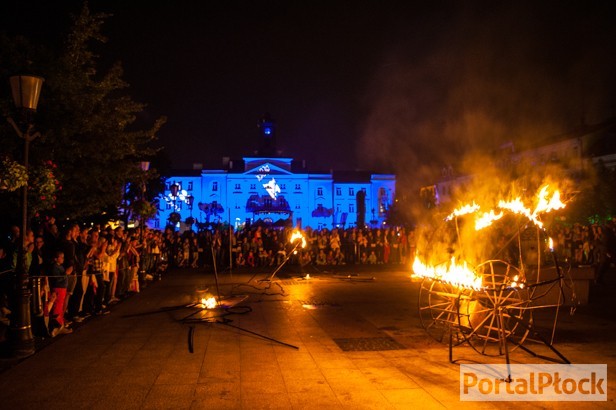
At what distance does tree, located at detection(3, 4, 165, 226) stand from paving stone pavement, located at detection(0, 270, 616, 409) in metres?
3.26

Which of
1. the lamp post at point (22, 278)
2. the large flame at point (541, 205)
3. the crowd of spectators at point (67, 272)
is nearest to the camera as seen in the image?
the large flame at point (541, 205)

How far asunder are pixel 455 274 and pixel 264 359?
3281 mm

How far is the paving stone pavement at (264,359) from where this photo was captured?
5.14 m

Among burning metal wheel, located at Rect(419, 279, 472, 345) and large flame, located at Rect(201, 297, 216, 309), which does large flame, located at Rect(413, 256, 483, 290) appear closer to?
burning metal wheel, located at Rect(419, 279, 472, 345)

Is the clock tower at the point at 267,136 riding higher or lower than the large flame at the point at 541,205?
higher

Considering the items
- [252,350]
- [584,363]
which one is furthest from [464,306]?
[252,350]

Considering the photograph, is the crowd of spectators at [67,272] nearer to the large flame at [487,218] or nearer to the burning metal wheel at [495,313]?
the burning metal wheel at [495,313]

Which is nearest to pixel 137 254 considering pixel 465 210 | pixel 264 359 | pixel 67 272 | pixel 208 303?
pixel 208 303

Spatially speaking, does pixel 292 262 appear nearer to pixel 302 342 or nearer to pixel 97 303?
pixel 97 303

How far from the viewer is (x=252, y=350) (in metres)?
7.26

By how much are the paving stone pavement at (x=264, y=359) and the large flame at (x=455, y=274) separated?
107 centimetres

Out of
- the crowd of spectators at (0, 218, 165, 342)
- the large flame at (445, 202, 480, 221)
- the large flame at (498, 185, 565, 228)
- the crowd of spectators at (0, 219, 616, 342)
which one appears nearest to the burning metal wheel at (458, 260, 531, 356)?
the large flame at (498, 185, 565, 228)

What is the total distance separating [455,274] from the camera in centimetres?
755

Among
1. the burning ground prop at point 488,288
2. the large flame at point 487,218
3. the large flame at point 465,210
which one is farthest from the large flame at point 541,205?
the large flame at point 465,210
